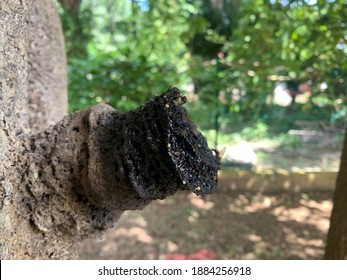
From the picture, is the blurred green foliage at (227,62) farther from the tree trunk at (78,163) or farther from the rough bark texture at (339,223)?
the tree trunk at (78,163)

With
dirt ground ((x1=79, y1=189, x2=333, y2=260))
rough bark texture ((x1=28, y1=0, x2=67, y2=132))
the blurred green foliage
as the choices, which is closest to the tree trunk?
rough bark texture ((x1=28, y1=0, x2=67, y2=132))

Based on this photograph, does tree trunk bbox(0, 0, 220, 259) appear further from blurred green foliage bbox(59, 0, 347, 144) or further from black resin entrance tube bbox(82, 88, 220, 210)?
blurred green foliage bbox(59, 0, 347, 144)

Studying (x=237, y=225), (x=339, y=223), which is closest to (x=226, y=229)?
(x=237, y=225)

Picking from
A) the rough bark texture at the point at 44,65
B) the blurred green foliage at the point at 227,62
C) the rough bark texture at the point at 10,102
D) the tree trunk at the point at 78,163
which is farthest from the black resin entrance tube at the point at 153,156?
the blurred green foliage at the point at 227,62

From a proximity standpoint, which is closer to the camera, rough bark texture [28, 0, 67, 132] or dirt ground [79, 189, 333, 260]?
rough bark texture [28, 0, 67, 132]

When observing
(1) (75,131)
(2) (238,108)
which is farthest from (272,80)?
(1) (75,131)

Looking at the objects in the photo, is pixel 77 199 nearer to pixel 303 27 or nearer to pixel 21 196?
pixel 21 196
